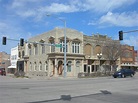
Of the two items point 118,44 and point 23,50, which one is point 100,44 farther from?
point 23,50

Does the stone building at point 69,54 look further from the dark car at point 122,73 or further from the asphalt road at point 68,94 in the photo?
the asphalt road at point 68,94

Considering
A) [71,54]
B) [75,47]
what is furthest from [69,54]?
[75,47]

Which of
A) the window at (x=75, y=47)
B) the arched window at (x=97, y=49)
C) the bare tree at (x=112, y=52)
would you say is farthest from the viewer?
the arched window at (x=97, y=49)

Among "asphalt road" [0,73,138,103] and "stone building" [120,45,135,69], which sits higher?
"stone building" [120,45,135,69]

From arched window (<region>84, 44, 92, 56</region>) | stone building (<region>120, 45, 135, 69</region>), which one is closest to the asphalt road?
arched window (<region>84, 44, 92, 56</region>)

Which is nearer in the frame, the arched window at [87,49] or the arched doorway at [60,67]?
the arched doorway at [60,67]

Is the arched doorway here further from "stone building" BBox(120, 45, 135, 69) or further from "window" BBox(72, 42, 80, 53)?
"stone building" BBox(120, 45, 135, 69)

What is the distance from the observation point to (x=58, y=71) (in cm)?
5019

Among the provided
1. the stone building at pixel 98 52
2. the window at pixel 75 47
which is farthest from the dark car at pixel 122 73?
the window at pixel 75 47

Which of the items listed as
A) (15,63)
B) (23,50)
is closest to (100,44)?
(23,50)

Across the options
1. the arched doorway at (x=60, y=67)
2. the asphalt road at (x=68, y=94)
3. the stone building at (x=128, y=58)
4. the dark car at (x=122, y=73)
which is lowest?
the asphalt road at (x=68, y=94)

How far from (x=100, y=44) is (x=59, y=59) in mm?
13160

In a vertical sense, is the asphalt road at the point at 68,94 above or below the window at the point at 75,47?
below

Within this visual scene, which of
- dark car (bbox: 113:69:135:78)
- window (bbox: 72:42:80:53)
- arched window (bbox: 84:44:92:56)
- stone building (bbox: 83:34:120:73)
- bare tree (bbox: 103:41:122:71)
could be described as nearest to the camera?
dark car (bbox: 113:69:135:78)
